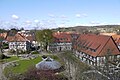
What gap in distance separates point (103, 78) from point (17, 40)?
124 ft

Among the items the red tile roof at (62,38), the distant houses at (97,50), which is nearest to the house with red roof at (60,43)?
the red tile roof at (62,38)

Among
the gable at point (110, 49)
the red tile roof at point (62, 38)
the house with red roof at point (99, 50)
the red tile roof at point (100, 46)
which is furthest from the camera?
the red tile roof at point (62, 38)

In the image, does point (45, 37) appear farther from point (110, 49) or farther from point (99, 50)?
point (110, 49)

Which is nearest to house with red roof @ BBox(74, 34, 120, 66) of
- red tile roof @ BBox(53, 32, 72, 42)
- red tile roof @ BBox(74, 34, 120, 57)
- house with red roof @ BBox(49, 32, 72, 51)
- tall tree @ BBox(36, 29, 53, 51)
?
red tile roof @ BBox(74, 34, 120, 57)

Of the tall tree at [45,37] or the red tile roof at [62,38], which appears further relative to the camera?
the red tile roof at [62,38]

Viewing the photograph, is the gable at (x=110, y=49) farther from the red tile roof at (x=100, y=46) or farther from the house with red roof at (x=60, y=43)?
the house with red roof at (x=60, y=43)

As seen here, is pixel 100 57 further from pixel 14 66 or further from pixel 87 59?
pixel 14 66

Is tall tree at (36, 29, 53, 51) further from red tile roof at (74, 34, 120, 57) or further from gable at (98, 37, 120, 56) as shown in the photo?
gable at (98, 37, 120, 56)

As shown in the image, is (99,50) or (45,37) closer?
(99,50)

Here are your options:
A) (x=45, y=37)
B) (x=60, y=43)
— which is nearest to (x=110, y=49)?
(x=45, y=37)

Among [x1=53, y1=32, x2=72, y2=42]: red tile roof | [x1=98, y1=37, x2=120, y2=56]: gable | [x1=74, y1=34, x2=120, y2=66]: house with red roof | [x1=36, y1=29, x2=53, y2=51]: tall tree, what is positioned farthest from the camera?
[x1=53, y1=32, x2=72, y2=42]: red tile roof

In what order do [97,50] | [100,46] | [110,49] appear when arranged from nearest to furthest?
[110,49] → [97,50] → [100,46]

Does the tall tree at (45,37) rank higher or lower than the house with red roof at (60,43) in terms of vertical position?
higher

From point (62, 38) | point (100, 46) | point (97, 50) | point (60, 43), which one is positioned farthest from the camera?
point (62, 38)
